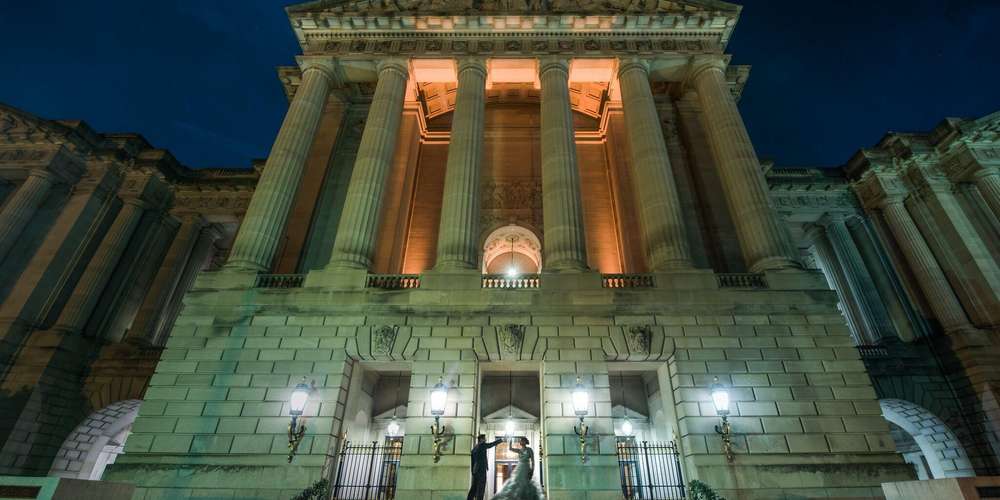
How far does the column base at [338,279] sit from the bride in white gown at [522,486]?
8.21 m

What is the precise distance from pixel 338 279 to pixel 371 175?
459 centimetres

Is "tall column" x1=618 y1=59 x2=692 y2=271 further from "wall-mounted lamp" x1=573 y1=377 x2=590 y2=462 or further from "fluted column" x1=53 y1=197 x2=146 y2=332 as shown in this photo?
"fluted column" x1=53 y1=197 x2=146 y2=332

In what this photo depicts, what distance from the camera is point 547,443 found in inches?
473

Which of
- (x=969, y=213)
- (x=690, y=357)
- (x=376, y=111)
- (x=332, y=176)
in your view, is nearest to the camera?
(x=690, y=357)

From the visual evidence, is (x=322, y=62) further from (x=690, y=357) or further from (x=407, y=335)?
(x=690, y=357)

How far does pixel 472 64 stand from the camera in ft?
67.7

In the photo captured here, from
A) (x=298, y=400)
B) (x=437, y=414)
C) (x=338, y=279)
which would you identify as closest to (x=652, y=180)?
(x=437, y=414)

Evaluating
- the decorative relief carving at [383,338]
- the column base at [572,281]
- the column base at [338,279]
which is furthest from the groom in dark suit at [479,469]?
the column base at [338,279]

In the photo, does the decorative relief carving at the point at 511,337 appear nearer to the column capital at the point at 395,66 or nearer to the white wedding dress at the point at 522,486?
the white wedding dress at the point at 522,486

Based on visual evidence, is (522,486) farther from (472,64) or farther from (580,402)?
(472,64)

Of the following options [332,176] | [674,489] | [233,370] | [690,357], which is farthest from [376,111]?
[674,489]

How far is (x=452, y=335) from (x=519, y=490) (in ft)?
19.7

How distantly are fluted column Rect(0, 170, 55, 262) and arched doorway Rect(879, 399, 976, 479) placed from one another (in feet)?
137

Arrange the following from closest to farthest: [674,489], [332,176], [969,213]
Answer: [674,489], [332,176], [969,213]
